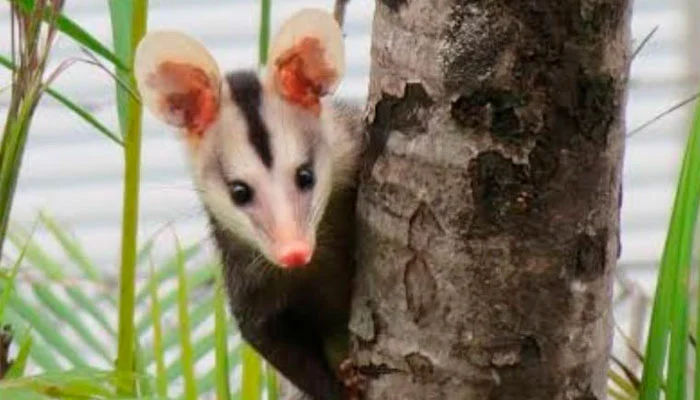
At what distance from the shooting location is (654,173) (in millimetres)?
3645

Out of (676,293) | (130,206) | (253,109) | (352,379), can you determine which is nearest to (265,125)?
(253,109)

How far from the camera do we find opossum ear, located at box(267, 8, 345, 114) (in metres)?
1.46

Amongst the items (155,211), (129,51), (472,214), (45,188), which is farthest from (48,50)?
(45,188)

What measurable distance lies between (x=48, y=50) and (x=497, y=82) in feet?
1.12

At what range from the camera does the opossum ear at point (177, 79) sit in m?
1.45

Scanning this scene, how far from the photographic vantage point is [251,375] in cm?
164

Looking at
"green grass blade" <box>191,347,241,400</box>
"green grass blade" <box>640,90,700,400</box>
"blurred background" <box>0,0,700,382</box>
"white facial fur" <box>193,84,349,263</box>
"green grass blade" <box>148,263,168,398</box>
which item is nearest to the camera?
"green grass blade" <box>640,90,700,400</box>

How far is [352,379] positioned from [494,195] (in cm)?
22

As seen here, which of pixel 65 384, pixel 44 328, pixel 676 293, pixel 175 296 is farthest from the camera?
pixel 175 296

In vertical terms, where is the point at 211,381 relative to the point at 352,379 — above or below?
below

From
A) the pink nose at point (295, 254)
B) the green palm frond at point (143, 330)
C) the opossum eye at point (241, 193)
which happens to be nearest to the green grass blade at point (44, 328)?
the green palm frond at point (143, 330)

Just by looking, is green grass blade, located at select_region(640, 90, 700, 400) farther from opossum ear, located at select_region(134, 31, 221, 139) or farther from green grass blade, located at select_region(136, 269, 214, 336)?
green grass blade, located at select_region(136, 269, 214, 336)

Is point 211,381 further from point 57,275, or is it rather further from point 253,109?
point 253,109

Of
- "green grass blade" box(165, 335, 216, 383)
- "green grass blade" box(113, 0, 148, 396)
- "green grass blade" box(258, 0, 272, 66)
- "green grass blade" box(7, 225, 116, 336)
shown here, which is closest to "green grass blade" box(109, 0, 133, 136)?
"green grass blade" box(113, 0, 148, 396)
